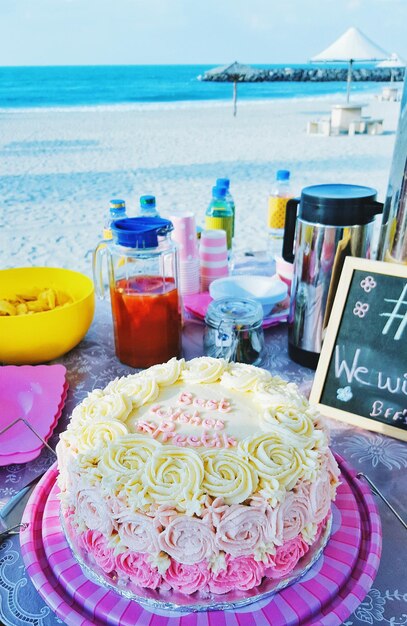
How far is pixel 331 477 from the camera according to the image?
2.04 feet

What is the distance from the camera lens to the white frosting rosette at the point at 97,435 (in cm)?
61

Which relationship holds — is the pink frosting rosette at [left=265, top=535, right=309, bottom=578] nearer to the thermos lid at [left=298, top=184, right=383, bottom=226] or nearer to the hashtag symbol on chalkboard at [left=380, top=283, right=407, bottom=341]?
the hashtag symbol on chalkboard at [left=380, top=283, right=407, bottom=341]

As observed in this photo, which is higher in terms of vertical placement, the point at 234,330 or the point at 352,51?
the point at 352,51

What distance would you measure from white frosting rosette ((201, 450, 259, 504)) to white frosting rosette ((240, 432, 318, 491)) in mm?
13

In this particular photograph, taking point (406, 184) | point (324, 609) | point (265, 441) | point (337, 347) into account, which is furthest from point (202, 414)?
point (406, 184)

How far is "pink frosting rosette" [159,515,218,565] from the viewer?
515 millimetres

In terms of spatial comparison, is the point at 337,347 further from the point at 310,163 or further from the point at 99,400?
the point at 310,163

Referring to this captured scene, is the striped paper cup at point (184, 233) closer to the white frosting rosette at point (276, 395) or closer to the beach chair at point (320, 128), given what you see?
the white frosting rosette at point (276, 395)

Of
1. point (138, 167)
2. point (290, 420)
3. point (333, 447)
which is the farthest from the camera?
point (138, 167)

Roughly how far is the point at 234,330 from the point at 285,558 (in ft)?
1.66

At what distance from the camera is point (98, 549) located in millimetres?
566

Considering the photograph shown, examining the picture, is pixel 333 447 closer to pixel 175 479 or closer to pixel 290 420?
pixel 290 420

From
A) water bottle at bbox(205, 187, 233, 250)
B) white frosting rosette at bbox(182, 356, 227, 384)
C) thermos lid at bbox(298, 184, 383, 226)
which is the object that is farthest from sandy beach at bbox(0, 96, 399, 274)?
white frosting rosette at bbox(182, 356, 227, 384)

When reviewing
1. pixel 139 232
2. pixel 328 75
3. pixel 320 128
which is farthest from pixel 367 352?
pixel 328 75
